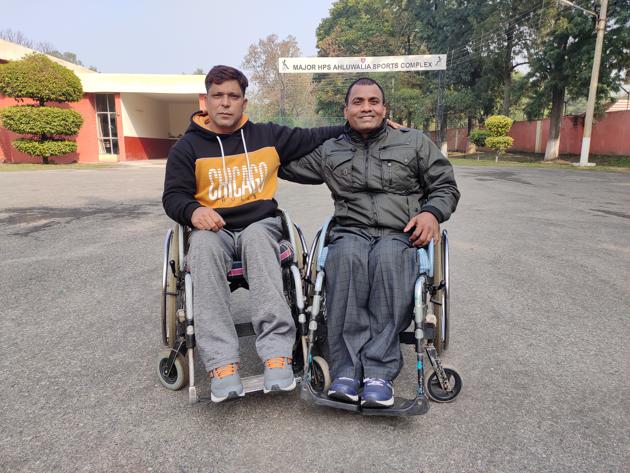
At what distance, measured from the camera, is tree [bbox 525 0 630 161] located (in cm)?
1858

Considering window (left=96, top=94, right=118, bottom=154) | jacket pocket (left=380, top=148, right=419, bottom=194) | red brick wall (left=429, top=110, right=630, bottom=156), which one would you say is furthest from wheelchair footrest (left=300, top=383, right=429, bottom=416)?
window (left=96, top=94, right=118, bottom=154)

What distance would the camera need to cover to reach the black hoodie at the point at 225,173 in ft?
8.27

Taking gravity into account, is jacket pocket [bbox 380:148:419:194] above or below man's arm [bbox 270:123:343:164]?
below

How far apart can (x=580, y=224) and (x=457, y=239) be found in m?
2.24

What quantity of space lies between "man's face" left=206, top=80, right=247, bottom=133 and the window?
2243cm

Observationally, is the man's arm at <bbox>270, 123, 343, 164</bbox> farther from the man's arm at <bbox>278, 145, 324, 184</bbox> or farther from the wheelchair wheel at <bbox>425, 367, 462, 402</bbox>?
the wheelchair wheel at <bbox>425, 367, 462, 402</bbox>

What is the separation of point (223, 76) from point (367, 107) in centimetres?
79

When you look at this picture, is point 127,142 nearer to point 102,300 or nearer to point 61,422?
point 102,300

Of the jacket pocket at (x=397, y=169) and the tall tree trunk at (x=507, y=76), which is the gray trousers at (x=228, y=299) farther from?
the tall tree trunk at (x=507, y=76)

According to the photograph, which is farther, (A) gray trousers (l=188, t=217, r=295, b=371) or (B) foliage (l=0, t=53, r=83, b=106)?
(B) foliage (l=0, t=53, r=83, b=106)

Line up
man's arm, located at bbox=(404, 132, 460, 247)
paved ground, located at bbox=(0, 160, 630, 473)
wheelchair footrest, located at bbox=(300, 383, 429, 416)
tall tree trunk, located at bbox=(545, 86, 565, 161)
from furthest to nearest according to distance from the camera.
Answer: tall tree trunk, located at bbox=(545, 86, 565, 161)
man's arm, located at bbox=(404, 132, 460, 247)
wheelchair footrest, located at bbox=(300, 383, 429, 416)
paved ground, located at bbox=(0, 160, 630, 473)

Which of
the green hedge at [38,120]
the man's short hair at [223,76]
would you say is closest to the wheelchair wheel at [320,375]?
the man's short hair at [223,76]

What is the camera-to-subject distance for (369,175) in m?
2.58

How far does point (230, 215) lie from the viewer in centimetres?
255
